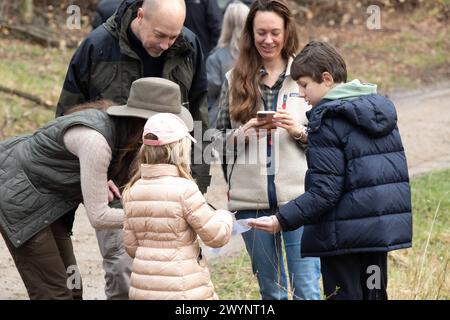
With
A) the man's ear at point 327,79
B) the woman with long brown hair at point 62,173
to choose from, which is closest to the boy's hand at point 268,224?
the woman with long brown hair at point 62,173

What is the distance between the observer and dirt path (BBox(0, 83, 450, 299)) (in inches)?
291

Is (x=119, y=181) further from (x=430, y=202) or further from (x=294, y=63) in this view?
(x=430, y=202)

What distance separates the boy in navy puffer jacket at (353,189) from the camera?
4.99 meters

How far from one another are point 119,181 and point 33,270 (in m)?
0.63

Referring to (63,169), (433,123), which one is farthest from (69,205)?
(433,123)

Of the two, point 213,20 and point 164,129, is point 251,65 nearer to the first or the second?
point 164,129

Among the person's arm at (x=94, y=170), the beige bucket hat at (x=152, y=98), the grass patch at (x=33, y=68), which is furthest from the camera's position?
the grass patch at (x=33, y=68)

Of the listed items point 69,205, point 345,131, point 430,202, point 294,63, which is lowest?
point 430,202

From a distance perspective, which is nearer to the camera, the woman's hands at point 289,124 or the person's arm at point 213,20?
the woman's hands at point 289,124

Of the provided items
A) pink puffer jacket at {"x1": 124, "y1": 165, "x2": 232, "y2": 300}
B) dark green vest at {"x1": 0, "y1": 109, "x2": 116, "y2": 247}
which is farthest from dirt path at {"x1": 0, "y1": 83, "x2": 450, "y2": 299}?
pink puffer jacket at {"x1": 124, "y1": 165, "x2": 232, "y2": 300}

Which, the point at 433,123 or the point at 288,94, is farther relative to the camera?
the point at 433,123

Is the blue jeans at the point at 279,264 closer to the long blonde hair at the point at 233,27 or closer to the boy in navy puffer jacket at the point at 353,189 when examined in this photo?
the boy in navy puffer jacket at the point at 353,189

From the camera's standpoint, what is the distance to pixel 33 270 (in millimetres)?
5328

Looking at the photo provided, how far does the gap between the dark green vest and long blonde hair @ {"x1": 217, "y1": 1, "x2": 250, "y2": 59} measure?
386 centimetres
